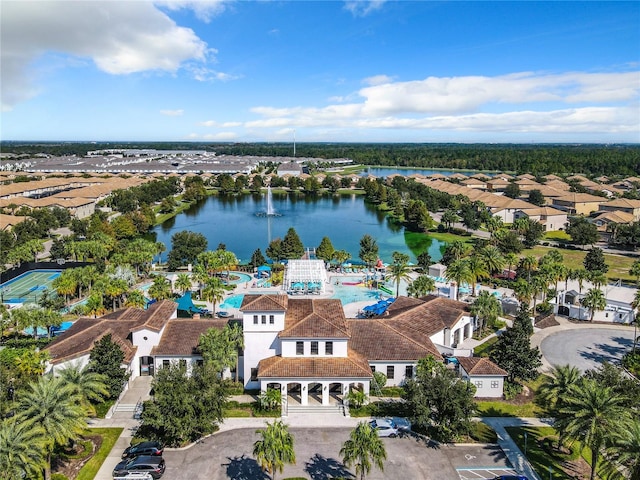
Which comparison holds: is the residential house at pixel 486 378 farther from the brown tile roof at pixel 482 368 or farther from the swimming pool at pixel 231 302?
the swimming pool at pixel 231 302

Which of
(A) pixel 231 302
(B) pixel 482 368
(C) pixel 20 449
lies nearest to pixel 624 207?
(B) pixel 482 368

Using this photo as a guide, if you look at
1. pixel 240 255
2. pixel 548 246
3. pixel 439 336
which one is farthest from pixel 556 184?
pixel 439 336

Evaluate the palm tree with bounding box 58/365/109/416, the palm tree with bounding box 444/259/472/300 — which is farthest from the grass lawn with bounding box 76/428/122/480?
the palm tree with bounding box 444/259/472/300

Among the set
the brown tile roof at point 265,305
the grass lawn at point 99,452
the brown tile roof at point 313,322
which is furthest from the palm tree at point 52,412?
the brown tile roof at point 313,322

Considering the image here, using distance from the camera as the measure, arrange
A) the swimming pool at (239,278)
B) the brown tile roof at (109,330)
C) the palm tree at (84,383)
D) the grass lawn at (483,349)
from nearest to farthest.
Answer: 1. the palm tree at (84,383)
2. the brown tile roof at (109,330)
3. the grass lawn at (483,349)
4. the swimming pool at (239,278)

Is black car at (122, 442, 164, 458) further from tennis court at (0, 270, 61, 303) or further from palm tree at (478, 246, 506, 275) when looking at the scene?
palm tree at (478, 246, 506, 275)

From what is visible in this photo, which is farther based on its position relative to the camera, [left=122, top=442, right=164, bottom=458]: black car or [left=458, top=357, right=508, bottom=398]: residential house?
[left=458, top=357, right=508, bottom=398]: residential house

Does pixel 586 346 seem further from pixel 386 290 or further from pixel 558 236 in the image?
pixel 558 236
